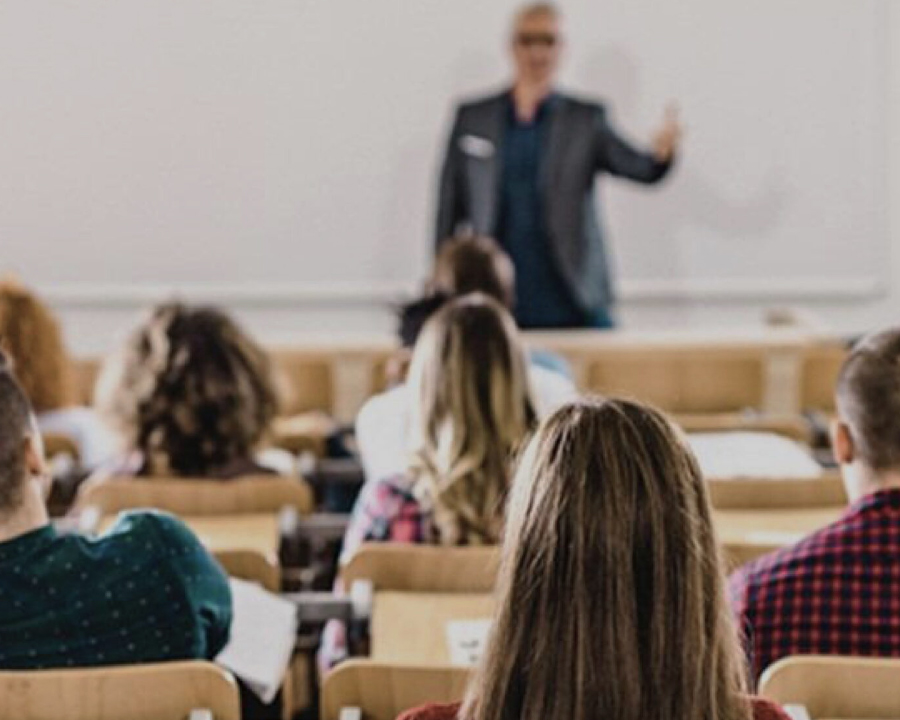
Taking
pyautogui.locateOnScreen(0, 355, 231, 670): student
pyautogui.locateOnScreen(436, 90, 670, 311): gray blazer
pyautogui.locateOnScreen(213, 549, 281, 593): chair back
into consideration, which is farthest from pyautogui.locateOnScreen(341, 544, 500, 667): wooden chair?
pyautogui.locateOnScreen(436, 90, 670, 311): gray blazer

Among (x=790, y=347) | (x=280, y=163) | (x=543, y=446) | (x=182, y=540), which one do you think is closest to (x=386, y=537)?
(x=182, y=540)

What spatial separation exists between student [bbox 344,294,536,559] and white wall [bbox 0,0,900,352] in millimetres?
4629

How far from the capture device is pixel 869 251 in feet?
27.6

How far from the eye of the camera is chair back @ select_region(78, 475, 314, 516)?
4.11 meters

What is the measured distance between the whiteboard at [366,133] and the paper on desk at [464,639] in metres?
5.20

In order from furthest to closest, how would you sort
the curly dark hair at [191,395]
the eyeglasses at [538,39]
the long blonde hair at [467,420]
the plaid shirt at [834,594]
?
the eyeglasses at [538,39]
the curly dark hair at [191,395]
the long blonde hair at [467,420]
the plaid shirt at [834,594]

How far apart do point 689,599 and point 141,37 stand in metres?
6.59

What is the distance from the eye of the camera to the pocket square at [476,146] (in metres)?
7.15

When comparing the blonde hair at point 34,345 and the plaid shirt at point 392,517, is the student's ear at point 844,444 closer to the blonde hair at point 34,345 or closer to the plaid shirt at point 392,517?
the plaid shirt at point 392,517

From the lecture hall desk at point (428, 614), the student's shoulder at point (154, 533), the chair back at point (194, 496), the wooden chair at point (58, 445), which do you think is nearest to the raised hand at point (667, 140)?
the wooden chair at point (58, 445)

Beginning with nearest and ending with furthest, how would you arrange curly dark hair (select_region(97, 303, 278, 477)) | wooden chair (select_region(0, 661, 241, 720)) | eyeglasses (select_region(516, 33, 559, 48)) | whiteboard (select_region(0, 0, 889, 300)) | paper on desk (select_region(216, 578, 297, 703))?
1. wooden chair (select_region(0, 661, 241, 720))
2. paper on desk (select_region(216, 578, 297, 703))
3. curly dark hair (select_region(97, 303, 278, 477))
4. eyeglasses (select_region(516, 33, 559, 48))
5. whiteboard (select_region(0, 0, 889, 300))

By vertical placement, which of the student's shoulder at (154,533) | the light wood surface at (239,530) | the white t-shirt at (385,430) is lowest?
the light wood surface at (239,530)

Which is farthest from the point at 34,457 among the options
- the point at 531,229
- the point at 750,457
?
the point at 531,229

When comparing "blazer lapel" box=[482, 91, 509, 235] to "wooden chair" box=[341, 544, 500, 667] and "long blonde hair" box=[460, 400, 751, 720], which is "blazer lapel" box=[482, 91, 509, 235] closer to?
"wooden chair" box=[341, 544, 500, 667]
